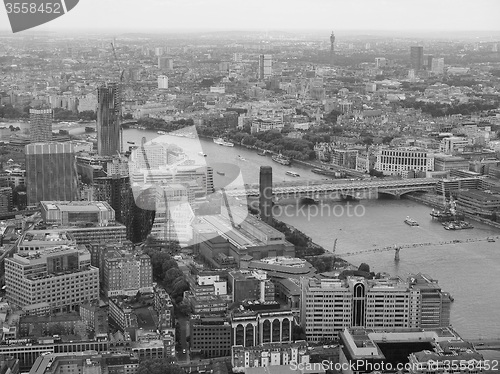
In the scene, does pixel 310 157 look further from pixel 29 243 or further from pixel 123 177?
pixel 29 243

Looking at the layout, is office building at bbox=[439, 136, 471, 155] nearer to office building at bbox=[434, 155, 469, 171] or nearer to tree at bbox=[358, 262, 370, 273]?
office building at bbox=[434, 155, 469, 171]

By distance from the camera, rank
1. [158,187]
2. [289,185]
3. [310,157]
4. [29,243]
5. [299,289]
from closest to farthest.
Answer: [299,289] → [29,243] → [158,187] → [289,185] → [310,157]

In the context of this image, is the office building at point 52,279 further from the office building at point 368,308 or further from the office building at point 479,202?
the office building at point 479,202

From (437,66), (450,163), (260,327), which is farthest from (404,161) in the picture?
(437,66)

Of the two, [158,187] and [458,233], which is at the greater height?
[158,187]

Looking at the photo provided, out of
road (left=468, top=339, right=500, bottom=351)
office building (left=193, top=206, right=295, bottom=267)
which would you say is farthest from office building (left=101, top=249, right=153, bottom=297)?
road (left=468, top=339, right=500, bottom=351)

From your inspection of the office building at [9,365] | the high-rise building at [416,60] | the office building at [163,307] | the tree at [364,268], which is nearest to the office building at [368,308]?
the office building at [163,307]

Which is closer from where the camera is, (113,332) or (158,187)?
(113,332)

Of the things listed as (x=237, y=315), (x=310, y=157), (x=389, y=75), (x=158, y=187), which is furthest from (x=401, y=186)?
(x=389, y=75)
